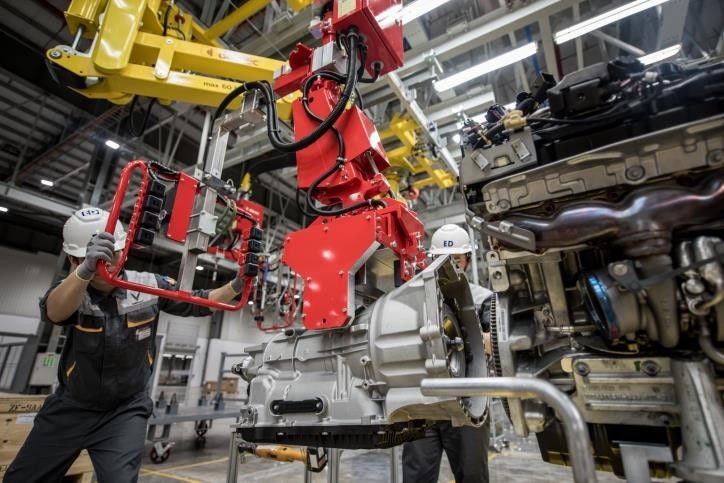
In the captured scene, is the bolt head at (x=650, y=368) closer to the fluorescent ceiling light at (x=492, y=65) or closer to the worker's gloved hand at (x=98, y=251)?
the worker's gloved hand at (x=98, y=251)

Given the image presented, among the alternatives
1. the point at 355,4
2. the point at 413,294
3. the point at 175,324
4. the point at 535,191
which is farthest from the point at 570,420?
the point at 175,324

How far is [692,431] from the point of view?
998mm

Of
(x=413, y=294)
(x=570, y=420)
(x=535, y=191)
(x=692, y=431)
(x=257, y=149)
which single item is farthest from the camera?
(x=257, y=149)

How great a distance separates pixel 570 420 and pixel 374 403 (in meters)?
1.03

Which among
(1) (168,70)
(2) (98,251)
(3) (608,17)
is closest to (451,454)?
(2) (98,251)

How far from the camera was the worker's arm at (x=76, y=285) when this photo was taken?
6.06 feet

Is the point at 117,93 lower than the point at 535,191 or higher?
higher

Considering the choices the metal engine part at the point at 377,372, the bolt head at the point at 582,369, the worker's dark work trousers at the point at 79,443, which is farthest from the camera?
the worker's dark work trousers at the point at 79,443

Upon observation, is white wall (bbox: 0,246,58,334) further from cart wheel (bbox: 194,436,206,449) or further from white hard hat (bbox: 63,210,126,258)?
white hard hat (bbox: 63,210,126,258)

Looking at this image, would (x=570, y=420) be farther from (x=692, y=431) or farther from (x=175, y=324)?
(x=175, y=324)

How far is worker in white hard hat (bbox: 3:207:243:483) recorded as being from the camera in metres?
1.97

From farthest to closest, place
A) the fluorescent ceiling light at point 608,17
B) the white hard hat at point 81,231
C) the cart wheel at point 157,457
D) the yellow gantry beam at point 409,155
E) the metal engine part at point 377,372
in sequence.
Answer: the yellow gantry beam at point 409,155 < the cart wheel at point 157,457 < the fluorescent ceiling light at point 608,17 < the white hard hat at point 81,231 < the metal engine part at point 377,372

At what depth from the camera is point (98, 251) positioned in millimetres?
1841

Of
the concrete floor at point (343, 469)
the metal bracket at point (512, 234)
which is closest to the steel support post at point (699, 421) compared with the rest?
the metal bracket at point (512, 234)
